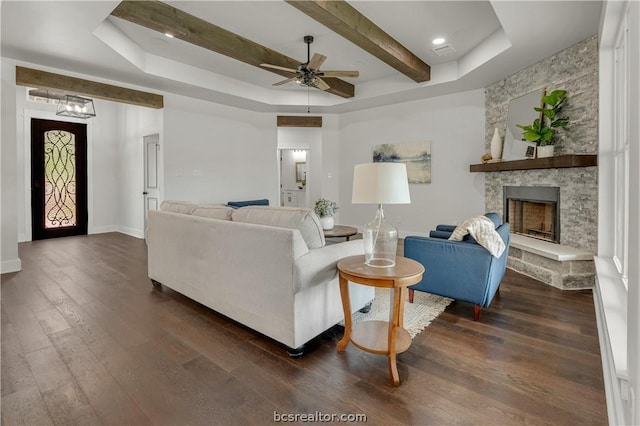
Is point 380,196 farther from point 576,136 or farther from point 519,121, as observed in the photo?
point 519,121

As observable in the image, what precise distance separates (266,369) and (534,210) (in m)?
4.28

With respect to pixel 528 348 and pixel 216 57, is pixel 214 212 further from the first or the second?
pixel 216 57

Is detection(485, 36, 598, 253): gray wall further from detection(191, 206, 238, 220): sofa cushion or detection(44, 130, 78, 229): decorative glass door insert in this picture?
detection(44, 130, 78, 229): decorative glass door insert

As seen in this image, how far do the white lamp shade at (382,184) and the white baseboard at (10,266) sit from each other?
4.48 metres

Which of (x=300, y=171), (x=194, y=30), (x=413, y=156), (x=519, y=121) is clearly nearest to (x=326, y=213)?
A: (x=413, y=156)

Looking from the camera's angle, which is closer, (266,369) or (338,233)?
(266,369)

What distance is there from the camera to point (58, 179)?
6.54 metres

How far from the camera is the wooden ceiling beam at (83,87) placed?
163 inches

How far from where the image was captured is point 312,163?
771 cm

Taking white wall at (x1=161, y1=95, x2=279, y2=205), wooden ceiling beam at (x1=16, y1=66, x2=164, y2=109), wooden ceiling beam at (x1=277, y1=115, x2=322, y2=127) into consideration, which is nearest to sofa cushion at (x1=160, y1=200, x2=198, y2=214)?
white wall at (x1=161, y1=95, x2=279, y2=205)

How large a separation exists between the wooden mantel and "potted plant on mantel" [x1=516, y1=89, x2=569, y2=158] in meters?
0.13

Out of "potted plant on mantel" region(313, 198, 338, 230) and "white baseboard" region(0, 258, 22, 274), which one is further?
"potted plant on mantel" region(313, 198, 338, 230)

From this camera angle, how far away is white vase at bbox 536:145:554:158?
12.8 feet

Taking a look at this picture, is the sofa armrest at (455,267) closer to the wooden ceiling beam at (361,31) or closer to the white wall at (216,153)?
the wooden ceiling beam at (361,31)
